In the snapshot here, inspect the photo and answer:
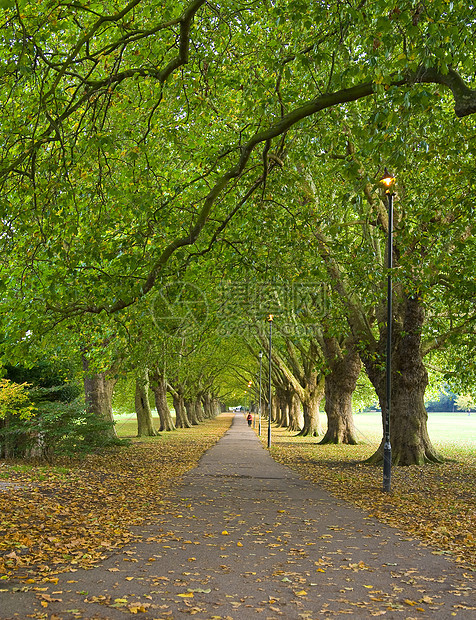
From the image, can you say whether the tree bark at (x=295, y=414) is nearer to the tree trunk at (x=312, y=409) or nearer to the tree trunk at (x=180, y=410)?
the tree trunk at (x=312, y=409)

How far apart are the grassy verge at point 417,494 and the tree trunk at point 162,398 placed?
15778 millimetres

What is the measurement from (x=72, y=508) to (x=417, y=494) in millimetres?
7377

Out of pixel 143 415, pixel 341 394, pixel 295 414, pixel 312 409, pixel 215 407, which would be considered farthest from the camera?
pixel 215 407

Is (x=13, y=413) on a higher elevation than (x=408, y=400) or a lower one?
lower

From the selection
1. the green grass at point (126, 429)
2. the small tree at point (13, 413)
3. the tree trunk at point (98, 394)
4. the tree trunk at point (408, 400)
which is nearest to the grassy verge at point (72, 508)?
the small tree at point (13, 413)

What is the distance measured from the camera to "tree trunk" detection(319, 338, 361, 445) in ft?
87.1

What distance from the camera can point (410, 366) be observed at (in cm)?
1786

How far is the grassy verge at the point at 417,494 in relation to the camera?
29.4 feet

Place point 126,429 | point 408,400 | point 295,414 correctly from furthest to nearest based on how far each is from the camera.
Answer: point 126,429
point 295,414
point 408,400

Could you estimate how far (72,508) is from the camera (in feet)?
33.7

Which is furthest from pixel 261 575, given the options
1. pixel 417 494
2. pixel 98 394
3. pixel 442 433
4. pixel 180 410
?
pixel 442 433

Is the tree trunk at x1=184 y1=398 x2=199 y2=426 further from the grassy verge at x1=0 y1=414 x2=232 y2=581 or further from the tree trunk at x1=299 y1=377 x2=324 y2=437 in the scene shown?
the grassy verge at x1=0 y1=414 x2=232 y2=581

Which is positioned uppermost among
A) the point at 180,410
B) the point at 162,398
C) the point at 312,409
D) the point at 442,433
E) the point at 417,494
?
the point at 162,398

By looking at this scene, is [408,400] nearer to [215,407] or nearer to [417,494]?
[417,494]
